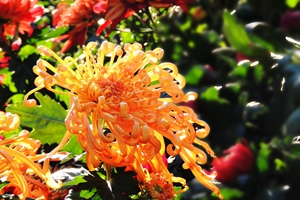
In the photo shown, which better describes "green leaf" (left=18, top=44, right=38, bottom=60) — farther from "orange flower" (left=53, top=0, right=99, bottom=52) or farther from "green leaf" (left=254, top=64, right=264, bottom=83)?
"green leaf" (left=254, top=64, right=264, bottom=83)

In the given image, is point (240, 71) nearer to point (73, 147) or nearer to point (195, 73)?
point (195, 73)

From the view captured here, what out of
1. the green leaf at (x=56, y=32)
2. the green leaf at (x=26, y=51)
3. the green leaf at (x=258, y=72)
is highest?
the green leaf at (x=258, y=72)

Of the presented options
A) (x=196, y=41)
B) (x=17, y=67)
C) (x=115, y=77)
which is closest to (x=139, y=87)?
(x=115, y=77)

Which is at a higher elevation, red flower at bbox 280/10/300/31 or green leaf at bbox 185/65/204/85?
red flower at bbox 280/10/300/31

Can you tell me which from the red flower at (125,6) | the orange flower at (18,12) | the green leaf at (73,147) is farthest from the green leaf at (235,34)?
the orange flower at (18,12)

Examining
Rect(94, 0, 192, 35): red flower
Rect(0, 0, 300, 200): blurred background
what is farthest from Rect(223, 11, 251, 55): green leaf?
Rect(94, 0, 192, 35): red flower

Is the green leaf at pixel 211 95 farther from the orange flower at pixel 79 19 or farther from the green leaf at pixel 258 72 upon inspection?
the orange flower at pixel 79 19
